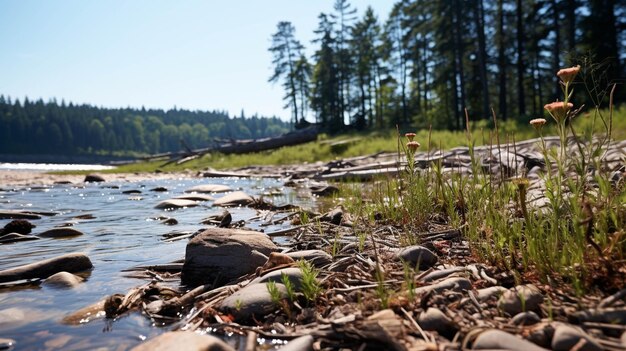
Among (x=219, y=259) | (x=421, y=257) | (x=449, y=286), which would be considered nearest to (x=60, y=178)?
(x=219, y=259)

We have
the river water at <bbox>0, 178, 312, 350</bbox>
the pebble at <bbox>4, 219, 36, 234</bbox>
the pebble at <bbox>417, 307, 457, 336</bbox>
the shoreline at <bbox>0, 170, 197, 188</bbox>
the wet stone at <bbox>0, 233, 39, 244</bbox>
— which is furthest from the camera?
the shoreline at <bbox>0, 170, 197, 188</bbox>

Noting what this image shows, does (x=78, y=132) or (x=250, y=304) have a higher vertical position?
(x=78, y=132)

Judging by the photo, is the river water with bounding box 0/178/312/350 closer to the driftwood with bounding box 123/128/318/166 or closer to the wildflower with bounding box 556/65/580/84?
the wildflower with bounding box 556/65/580/84

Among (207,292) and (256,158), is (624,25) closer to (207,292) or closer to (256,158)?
(256,158)

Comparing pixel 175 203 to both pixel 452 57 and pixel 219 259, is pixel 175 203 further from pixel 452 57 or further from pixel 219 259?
pixel 452 57

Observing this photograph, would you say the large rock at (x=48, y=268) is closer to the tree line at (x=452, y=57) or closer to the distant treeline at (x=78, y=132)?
the tree line at (x=452, y=57)

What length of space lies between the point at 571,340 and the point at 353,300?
99 centimetres

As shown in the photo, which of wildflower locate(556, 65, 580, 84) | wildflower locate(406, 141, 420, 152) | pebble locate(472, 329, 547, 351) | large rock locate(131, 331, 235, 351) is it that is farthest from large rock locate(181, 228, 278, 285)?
wildflower locate(556, 65, 580, 84)

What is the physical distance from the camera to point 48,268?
3.16 meters

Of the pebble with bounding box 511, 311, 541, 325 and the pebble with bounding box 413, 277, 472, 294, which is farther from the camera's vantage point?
the pebble with bounding box 413, 277, 472, 294

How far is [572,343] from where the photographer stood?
1.45 metres

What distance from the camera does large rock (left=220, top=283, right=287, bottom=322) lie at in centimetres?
207

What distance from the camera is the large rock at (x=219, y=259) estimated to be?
280 centimetres

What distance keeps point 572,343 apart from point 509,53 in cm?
3782
